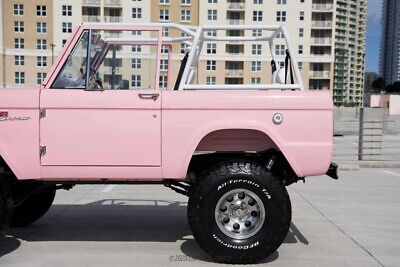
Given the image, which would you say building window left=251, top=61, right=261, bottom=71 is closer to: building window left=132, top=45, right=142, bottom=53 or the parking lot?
the parking lot

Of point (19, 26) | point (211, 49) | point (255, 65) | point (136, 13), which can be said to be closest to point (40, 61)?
point (19, 26)

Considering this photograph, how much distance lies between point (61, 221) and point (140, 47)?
2.56 metres

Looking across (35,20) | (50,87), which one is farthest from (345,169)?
(35,20)

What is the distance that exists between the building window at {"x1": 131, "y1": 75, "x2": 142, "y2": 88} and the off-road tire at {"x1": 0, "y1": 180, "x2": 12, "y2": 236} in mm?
1656

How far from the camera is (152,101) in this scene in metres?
4.34

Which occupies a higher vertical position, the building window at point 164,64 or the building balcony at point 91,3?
the building balcony at point 91,3

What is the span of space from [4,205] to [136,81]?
73.0 inches

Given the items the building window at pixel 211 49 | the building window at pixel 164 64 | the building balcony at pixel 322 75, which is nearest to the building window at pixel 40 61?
the building window at pixel 211 49

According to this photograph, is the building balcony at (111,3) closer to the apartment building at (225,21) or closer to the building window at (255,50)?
the apartment building at (225,21)

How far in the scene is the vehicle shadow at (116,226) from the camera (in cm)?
513

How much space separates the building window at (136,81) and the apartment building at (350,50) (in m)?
148

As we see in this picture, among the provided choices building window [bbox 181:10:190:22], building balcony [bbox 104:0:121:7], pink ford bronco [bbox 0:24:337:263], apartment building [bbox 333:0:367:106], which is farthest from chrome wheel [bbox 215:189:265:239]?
apartment building [bbox 333:0:367:106]

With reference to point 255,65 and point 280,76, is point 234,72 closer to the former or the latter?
point 255,65

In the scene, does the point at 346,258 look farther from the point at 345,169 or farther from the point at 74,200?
the point at 345,169
